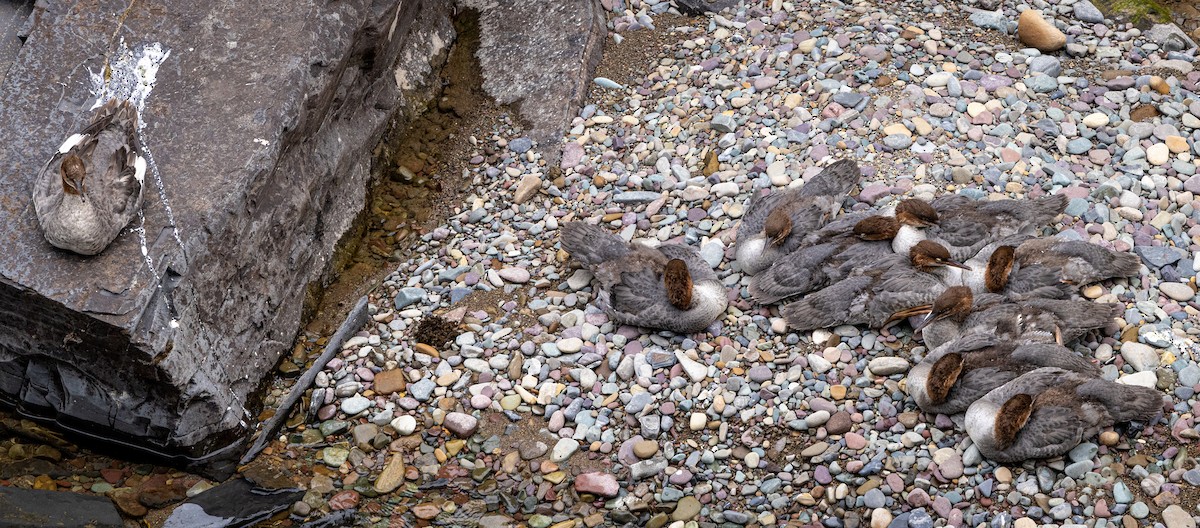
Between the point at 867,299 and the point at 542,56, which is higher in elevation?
the point at 542,56

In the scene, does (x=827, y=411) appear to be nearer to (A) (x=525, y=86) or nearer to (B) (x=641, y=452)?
(B) (x=641, y=452)

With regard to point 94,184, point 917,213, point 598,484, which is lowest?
point 598,484

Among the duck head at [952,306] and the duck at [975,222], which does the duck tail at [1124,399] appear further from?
the duck at [975,222]

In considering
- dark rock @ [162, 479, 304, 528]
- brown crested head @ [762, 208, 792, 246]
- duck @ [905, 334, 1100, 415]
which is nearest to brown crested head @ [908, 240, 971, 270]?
duck @ [905, 334, 1100, 415]

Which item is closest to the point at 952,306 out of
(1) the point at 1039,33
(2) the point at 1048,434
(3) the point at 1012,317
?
(3) the point at 1012,317

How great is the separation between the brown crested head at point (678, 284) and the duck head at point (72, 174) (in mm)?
3252

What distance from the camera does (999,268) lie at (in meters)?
5.94

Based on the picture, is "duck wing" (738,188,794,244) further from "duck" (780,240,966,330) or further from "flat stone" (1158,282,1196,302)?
"flat stone" (1158,282,1196,302)

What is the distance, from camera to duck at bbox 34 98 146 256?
5297 mm

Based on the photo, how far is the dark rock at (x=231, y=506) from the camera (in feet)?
17.7

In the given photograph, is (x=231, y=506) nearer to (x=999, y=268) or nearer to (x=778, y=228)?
(x=778, y=228)

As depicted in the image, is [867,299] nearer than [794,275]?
Yes

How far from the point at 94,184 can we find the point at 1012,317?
16.8 feet

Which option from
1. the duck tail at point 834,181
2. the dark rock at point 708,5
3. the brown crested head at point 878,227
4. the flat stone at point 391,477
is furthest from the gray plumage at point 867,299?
the dark rock at point 708,5
